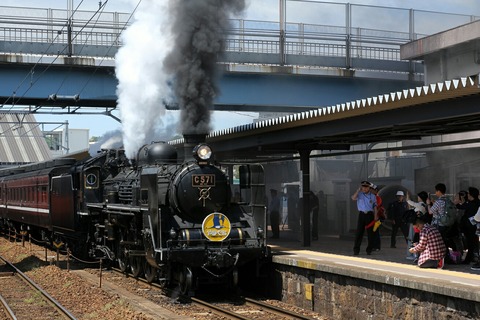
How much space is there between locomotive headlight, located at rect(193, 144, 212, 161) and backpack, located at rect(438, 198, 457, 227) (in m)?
4.26

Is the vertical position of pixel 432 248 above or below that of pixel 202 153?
below

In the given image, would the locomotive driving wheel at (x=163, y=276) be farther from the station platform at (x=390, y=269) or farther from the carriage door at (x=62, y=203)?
the carriage door at (x=62, y=203)

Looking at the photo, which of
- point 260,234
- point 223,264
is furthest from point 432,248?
point 223,264

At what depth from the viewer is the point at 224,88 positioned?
89.9 feet

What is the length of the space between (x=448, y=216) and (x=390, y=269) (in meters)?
1.68

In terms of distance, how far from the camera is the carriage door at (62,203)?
727 inches

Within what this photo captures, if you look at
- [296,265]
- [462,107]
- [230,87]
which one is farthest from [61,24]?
[462,107]

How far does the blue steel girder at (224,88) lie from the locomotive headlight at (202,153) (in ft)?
40.2

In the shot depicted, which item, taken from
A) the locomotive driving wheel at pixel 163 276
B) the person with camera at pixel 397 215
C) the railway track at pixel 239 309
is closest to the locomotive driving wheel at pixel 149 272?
the locomotive driving wheel at pixel 163 276

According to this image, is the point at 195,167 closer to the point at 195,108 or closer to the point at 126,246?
the point at 195,108

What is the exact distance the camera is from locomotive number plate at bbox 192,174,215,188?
41.8ft

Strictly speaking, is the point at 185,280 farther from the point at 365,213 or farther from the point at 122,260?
the point at 365,213

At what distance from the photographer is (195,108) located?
1442 centimetres

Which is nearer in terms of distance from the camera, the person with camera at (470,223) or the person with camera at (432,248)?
the person with camera at (432,248)
